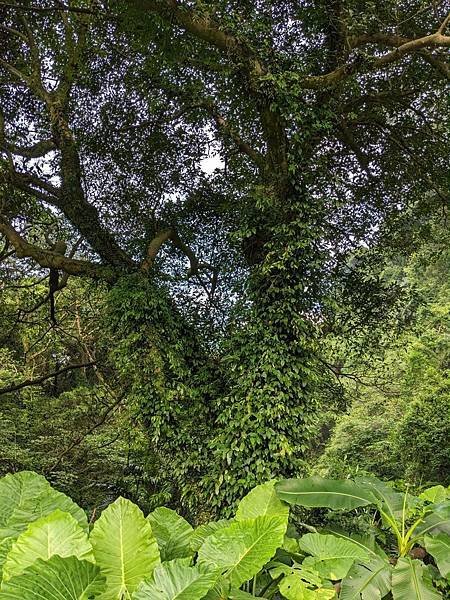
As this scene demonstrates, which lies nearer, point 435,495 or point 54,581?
point 54,581

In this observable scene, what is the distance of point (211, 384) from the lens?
543cm

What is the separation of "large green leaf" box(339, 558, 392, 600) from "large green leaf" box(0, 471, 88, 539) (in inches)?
40.4

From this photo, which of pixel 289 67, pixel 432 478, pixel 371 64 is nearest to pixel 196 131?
pixel 289 67

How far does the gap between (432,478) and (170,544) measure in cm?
815

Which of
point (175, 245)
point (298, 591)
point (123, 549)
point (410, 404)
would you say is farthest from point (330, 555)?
point (410, 404)

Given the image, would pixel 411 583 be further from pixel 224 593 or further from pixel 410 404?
pixel 410 404

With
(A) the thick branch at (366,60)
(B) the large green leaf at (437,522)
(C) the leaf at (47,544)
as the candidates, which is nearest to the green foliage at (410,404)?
(A) the thick branch at (366,60)

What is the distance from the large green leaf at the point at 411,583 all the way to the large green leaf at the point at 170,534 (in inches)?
33.7

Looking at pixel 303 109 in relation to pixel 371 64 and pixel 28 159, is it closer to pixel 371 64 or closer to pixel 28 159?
pixel 371 64

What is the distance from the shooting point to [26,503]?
1513 millimetres

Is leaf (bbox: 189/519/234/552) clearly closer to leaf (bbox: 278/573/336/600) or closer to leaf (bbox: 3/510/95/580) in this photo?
leaf (bbox: 278/573/336/600)

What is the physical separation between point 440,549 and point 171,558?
119 cm

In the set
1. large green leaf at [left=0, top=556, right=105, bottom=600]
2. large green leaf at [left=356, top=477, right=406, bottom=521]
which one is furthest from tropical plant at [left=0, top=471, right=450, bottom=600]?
large green leaf at [left=356, top=477, right=406, bottom=521]

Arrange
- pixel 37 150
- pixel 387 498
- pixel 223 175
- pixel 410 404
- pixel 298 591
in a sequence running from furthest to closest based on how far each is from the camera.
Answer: pixel 410 404, pixel 223 175, pixel 37 150, pixel 387 498, pixel 298 591
